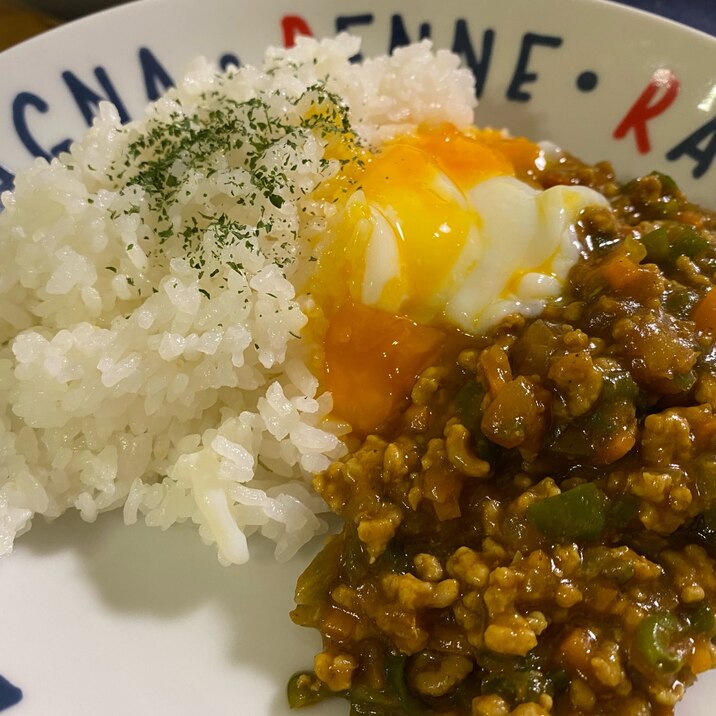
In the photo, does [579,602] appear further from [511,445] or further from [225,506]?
[225,506]

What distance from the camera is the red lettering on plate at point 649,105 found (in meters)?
4.16

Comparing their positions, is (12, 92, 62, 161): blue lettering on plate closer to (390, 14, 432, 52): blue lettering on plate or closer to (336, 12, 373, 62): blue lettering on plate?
(336, 12, 373, 62): blue lettering on plate

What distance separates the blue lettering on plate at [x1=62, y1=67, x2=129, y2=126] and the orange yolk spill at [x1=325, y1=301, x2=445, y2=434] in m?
2.05

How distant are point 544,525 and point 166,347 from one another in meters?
1.65

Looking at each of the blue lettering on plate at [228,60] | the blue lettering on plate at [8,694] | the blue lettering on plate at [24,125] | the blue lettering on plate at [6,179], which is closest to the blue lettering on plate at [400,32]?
the blue lettering on plate at [228,60]

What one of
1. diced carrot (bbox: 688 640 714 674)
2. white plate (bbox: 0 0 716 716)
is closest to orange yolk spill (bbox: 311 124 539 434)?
white plate (bbox: 0 0 716 716)

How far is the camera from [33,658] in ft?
9.14

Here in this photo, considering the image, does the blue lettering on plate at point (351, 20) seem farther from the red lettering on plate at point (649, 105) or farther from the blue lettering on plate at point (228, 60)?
the red lettering on plate at point (649, 105)

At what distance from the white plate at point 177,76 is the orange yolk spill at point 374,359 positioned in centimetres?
67

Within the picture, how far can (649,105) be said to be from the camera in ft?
13.8

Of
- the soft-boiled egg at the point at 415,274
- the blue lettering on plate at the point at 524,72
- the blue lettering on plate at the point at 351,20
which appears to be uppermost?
the blue lettering on plate at the point at 351,20

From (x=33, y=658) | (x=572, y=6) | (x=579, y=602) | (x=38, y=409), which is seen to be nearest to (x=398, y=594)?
(x=579, y=602)

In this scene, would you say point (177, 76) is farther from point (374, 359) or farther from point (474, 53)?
point (374, 359)

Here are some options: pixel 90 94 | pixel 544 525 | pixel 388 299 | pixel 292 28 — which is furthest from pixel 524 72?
pixel 544 525
